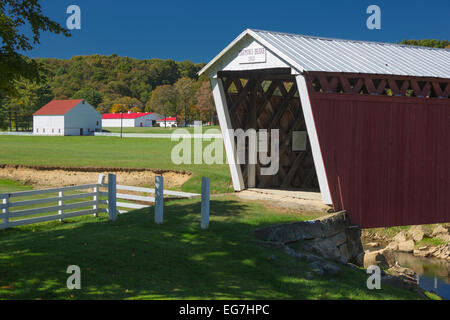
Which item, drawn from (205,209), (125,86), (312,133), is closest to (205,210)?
(205,209)

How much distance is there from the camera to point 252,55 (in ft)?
50.3

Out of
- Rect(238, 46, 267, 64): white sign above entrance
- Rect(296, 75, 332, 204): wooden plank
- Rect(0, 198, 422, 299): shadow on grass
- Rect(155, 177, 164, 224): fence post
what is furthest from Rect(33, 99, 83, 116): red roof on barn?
Rect(0, 198, 422, 299): shadow on grass

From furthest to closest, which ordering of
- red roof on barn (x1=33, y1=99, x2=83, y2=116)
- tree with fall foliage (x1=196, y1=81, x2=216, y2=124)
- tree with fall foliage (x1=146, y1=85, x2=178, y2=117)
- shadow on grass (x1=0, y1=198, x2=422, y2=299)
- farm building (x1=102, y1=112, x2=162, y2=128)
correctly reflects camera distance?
1. farm building (x1=102, y1=112, x2=162, y2=128)
2. tree with fall foliage (x1=146, y1=85, x2=178, y2=117)
3. tree with fall foliage (x1=196, y1=81, x2=216, y2=124)
4. red roof on barn (x1=33, y1=99, x2=83, y2=116)
5. shadow on grass (x1=0, y1=198, x2=422, y2=299)

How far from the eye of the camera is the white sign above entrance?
14945 mm

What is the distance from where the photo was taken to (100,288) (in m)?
8.24

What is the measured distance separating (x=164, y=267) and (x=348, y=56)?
9108mm

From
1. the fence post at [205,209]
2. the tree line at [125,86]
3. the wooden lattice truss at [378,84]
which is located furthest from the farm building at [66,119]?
the fence post at [205,209]

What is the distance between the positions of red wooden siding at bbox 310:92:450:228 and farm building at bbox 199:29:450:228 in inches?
1.1

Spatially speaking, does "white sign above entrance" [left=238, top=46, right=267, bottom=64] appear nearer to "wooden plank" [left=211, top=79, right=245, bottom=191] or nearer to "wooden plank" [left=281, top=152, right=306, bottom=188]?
"wooden plank" [left=211, top=79, right=245, bottom=191]

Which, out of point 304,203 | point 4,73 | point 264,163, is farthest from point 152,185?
point 4,73


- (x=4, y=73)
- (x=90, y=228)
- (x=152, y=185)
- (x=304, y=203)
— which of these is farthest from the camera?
Answer: (x=152, y=185)

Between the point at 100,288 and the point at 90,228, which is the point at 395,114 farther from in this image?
the point at 100,288
